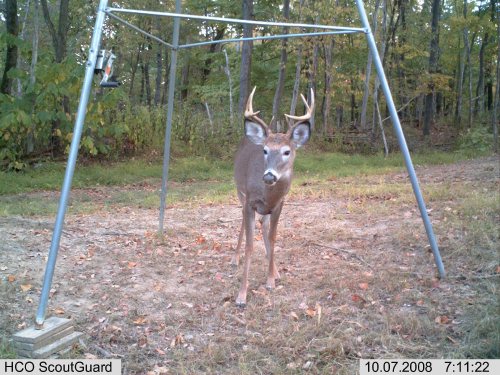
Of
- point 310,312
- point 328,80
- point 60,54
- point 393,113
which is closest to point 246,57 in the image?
point 328,80

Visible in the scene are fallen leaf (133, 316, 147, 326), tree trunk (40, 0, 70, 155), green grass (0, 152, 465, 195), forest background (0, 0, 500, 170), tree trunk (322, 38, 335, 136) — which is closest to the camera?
fallen leaf (133, 316, 147, 326)

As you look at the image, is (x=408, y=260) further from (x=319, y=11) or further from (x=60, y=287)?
(x=319, y=11)

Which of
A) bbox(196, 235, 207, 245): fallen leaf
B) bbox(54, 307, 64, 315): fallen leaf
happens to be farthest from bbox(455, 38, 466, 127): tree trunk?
bbox(54, 307, 64, 315): fallen leaf

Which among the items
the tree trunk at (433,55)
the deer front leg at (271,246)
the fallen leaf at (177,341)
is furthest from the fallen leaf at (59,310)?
the tree trunk at (433,55)

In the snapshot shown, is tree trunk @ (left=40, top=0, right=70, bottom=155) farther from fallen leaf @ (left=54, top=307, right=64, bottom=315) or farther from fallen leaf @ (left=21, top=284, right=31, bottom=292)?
fallen leaf @ (left=54, top=307, right=64, bottom=315)

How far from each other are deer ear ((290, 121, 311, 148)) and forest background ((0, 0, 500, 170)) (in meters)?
7.49

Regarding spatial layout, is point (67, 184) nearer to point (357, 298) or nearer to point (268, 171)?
point (268, 171)

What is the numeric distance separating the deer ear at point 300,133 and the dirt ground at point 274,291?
1229mm

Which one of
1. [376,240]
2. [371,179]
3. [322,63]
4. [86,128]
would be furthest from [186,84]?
A: [376,240]

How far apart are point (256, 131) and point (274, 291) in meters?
1.39

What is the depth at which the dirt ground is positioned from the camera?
323 centimetres

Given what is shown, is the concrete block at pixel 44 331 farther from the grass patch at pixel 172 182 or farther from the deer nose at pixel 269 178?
the grass patch at pixel 172 182

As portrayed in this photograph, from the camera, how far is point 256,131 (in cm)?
429

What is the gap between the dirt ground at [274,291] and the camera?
3234 millimetres
